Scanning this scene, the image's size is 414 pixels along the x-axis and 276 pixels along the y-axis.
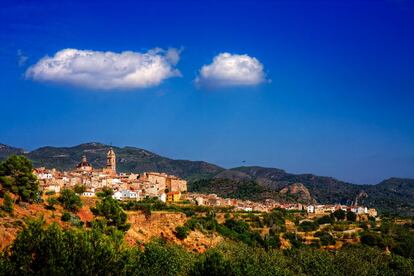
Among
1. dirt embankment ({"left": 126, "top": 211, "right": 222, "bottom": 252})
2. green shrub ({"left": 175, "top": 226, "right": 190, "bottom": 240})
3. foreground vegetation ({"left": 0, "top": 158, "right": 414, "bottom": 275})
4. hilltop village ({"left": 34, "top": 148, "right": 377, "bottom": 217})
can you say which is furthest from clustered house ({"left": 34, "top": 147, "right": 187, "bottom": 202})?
green shrub ({"left": 175, "top": 226, "right": 190, "bottom": 240})

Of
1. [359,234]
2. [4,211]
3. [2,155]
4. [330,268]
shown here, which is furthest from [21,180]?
[2,155]

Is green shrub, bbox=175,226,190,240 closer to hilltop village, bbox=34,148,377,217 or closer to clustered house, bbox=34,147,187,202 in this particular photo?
clustered house, bbox=34,147,187,202

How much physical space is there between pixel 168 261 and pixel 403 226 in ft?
204

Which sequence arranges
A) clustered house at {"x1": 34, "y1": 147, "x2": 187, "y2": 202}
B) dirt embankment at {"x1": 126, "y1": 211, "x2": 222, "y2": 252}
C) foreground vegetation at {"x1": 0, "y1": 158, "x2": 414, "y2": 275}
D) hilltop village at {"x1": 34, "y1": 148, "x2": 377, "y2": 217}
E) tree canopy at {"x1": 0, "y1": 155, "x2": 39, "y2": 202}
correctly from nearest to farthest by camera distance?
foreground vegetation at {"x1": 0, "y1": 158, "x2": 414, "y2": 275}, tree canopy at {"x1": 0, "y1": 155, "x2": 39, "y2": 202}, dirt embankment at {"x1": 126, "y1": 211, "x2": 222, "y2": 252}, clustered house at {"x1": 34, "y1": 147, "x2": 187, "y2": 202}, hilltop village at {"x1": 34, "y1": 148, "x2": 377, "y2": 217}

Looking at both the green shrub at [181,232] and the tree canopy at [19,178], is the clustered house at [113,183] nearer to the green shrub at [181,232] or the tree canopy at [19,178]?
the green shrub at [181,232]

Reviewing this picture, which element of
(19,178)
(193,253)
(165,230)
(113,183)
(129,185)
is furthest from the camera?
(129,185)

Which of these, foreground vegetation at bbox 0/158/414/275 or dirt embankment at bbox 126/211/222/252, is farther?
dirt embankment at bbox 126/211/222/252

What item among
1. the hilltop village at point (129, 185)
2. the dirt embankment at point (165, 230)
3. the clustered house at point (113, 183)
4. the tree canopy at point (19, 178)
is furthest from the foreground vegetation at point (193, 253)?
the clustered house at point (113, 183)

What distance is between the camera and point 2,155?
17688cm

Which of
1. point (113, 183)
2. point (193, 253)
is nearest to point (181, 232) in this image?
point (193, 253)

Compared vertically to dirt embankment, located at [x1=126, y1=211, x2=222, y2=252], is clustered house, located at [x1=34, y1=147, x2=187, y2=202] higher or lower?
higher

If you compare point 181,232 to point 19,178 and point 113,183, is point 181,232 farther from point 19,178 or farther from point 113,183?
point 113,183

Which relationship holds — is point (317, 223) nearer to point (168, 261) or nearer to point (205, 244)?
point (205, 244)

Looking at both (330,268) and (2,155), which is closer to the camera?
(330,268)
